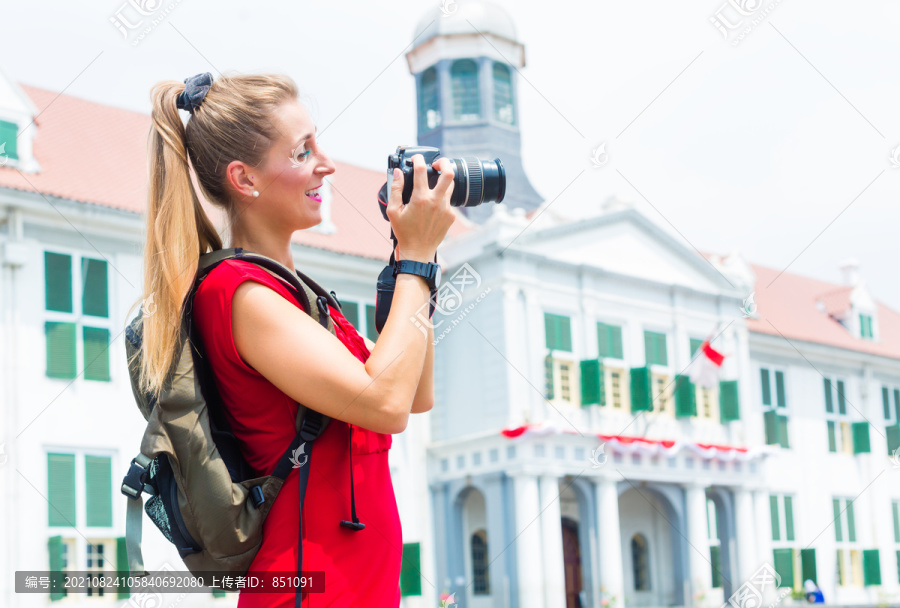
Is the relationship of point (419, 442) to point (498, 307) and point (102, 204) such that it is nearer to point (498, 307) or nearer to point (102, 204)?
point (498, 307)

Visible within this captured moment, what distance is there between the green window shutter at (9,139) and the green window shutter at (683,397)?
41.4ft

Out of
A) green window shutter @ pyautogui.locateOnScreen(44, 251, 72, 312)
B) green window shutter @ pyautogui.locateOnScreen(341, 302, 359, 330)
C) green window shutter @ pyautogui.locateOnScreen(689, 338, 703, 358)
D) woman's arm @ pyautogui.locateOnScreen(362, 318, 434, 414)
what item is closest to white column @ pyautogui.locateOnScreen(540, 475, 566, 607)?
green window shutter @ pyautogui.locateOnScreen(341, 302, 359, 330)

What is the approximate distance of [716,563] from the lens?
21031 mm

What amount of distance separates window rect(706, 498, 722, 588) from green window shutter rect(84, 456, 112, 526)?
39.6 ft

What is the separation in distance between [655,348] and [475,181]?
19382 mm

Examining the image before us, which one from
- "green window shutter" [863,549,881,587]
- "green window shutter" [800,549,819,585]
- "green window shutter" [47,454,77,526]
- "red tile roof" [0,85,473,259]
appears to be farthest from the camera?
"green window shutter" [863,549,881,587]

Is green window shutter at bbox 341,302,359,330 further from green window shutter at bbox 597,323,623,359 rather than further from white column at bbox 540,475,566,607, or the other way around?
green window shutter at bbox 597,323,623,359

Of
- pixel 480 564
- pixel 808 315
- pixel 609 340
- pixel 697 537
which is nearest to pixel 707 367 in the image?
pixel 609 340

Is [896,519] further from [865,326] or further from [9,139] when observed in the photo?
[9,139]

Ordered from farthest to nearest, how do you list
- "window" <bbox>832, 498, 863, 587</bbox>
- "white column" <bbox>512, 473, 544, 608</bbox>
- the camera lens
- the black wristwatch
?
"window" <bbox>832, 498, 863, 587</bbox> → "white column" <bbox>512, 473, 544, 608</bbox> → the camera lens → the black wristwatch

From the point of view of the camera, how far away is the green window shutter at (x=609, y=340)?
64.2 feet

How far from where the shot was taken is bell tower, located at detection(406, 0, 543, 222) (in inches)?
907

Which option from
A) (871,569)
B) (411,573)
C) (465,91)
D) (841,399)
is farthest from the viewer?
(841,399)

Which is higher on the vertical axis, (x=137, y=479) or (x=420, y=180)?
(x=420, y=180)
